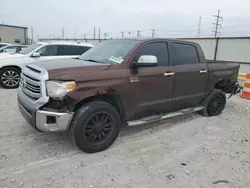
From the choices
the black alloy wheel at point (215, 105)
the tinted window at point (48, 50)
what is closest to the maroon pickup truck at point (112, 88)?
the black alloy wheel at point (215, 105)

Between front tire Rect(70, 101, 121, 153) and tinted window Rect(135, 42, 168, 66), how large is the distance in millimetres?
1204

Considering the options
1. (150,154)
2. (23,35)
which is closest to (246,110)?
(150,154)

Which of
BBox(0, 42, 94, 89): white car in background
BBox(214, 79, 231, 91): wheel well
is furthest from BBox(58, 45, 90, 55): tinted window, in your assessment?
BBox(214, 79, 231, 91): wheel well

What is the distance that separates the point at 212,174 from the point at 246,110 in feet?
12.2

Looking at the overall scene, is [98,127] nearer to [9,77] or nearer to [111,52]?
[111,52]

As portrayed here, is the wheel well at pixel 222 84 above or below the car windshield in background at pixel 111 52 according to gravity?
below

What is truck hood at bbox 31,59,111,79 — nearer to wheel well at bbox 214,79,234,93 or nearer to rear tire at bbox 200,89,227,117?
rear tire at bbox 200,89,227,117

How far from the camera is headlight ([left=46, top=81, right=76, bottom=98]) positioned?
2.89 m

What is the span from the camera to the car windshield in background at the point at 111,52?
3.66m

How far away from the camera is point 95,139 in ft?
10.9

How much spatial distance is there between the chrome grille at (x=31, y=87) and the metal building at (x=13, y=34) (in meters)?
40.2

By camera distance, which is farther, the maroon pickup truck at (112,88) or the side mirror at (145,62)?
the side mirror at (145,62)

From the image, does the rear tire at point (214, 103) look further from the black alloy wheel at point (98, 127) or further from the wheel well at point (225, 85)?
the black alloy wheel at point (98, 127)

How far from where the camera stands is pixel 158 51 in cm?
399
